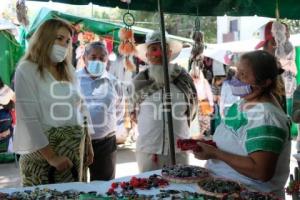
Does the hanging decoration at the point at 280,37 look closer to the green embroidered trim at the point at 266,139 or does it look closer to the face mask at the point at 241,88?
the face mask at the point at 241,88

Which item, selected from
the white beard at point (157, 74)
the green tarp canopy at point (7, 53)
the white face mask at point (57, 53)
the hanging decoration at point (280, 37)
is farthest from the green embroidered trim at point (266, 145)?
the green tarp canopy at point (7, 53)

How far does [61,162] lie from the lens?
8.01ft

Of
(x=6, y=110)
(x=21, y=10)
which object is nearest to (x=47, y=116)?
(x=21, y=10)

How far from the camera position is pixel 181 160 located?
3453 millimetres

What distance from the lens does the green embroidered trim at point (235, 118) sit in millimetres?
2064

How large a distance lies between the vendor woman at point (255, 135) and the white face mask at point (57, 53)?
1069 mm

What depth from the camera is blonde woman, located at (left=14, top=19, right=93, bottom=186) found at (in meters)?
2.44

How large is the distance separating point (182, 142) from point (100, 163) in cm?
173

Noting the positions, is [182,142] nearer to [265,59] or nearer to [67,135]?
[265,59]

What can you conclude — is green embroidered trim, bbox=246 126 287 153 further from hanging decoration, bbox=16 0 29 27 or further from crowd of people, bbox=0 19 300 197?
hanging decoration, bbox=16 0 29 27

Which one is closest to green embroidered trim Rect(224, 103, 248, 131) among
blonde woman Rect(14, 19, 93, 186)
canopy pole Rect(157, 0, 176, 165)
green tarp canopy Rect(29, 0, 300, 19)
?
canopy pole Rect(157, 0, 176, 165)

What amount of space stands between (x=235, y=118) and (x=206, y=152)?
23cm

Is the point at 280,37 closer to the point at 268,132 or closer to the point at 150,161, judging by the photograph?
the point at 150,161

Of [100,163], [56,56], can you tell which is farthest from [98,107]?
[56,56]
